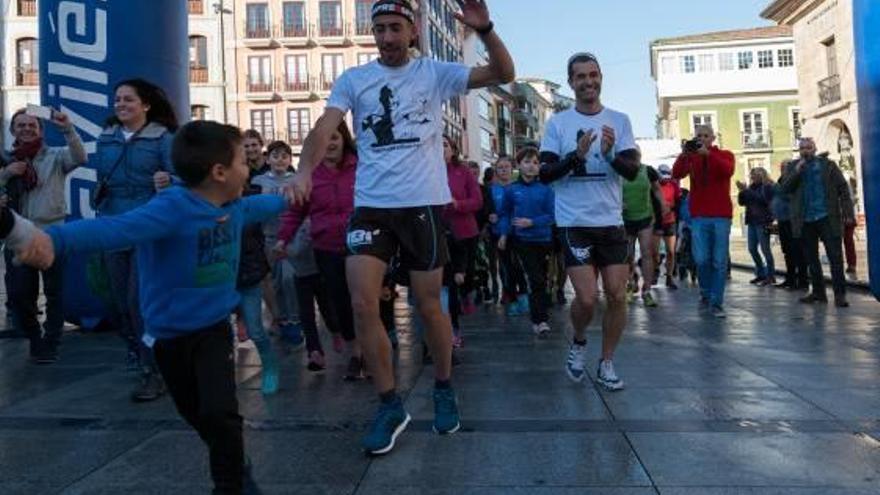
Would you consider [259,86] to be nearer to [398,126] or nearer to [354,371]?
[354,371]

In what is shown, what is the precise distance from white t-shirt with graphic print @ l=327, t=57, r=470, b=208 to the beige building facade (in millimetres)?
26381

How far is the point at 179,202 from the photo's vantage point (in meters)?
2.85

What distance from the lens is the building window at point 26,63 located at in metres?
46.9

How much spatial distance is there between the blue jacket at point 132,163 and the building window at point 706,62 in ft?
193

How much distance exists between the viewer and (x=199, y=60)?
51469 millimetres

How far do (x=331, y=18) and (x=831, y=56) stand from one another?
123ft

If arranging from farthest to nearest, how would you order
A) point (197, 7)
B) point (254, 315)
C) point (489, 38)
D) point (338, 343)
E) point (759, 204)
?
point (197, 7) → point (759, 204) → point (338, 343) → point (254, 315) → point (489, 38)

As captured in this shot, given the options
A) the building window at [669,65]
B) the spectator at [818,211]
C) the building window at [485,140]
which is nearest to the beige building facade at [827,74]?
the spectator at [818,211]

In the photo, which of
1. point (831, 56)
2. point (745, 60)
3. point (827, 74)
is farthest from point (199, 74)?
point (745, 60)

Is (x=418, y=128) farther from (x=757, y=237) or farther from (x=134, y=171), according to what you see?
(x=757, y=237)

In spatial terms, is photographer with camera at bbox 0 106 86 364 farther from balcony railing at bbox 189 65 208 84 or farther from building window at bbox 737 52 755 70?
building window at bbox 737 52 755 70

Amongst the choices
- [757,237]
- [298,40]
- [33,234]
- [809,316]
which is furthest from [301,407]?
[298,40]

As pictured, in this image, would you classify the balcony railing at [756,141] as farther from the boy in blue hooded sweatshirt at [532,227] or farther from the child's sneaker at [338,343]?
the child's sneaker at [338,343]

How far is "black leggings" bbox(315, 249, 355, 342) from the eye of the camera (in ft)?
18.5
